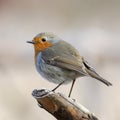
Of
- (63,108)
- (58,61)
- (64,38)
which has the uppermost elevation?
(63,108)

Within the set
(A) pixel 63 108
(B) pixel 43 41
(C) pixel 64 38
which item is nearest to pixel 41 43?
(B) pixel 43 41

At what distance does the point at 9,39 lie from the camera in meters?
7.60

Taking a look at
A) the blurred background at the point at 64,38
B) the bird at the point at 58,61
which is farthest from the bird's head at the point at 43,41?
the blurred background at the point at 64,38

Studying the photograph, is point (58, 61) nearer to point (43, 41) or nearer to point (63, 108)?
point (43, 41)

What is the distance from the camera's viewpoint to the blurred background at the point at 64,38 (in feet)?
18.4

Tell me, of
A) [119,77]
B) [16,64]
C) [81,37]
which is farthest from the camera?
[81,37]

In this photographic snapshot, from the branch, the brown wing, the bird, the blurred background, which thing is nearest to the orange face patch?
the bird

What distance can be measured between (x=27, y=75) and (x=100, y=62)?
719 mm

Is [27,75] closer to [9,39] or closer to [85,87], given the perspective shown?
[85,87]

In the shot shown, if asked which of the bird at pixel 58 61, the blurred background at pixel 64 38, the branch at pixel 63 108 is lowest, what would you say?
the blurred background at pixel 64 38

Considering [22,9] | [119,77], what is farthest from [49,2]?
[119,77]

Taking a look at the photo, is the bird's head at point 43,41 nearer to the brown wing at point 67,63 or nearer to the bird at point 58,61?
the bird at point 58,61

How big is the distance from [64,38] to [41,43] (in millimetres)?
3182

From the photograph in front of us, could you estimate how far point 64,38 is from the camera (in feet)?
24.3
